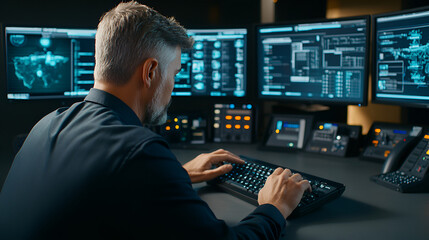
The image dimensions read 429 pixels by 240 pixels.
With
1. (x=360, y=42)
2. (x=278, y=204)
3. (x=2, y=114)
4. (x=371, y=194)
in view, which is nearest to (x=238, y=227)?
(x=278, y=204)

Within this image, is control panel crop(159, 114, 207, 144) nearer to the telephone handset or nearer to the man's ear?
the telephone handset

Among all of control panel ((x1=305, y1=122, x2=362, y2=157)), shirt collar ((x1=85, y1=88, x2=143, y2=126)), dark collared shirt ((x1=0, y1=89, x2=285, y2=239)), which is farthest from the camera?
control panel ((x1=305, y1=122, x2=362, y2=157))

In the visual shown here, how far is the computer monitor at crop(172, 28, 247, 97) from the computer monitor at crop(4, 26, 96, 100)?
464mm

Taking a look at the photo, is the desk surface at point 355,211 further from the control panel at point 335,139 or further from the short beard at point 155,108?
the short beard at point 155,108

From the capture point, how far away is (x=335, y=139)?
1778 millimetres

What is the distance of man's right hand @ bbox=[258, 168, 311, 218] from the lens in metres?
1.04

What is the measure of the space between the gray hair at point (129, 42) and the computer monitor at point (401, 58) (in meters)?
1.04

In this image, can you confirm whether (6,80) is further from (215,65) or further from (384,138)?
(384,138)

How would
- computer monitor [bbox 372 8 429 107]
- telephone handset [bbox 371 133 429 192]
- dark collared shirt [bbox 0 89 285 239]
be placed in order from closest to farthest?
dark collared shirt [bbox 0 89 285 239], telephone handset [bbox 371 133 429 192], computer monitor [bbox 372 8 429 107]

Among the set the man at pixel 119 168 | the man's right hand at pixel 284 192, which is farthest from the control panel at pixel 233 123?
the man at pixel 119 168

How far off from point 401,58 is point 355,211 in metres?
0.77

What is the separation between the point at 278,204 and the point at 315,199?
15 centimetres

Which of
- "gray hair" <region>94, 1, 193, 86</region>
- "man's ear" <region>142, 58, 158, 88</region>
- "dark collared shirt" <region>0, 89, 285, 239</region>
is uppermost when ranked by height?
"gray hair" <region>94, 1, 193, 86</region>

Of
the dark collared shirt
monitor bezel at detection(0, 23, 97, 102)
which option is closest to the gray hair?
the dark collared shirt
